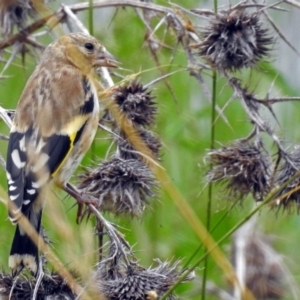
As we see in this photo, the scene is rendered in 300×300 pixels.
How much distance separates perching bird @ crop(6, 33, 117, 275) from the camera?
10.5 ft

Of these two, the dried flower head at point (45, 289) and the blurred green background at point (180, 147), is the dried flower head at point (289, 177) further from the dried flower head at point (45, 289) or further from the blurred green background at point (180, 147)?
the dried flower head at point (45, 289)

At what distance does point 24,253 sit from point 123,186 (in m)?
0.56

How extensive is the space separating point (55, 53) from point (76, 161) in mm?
757

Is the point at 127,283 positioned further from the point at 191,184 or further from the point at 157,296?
the point at 191,184

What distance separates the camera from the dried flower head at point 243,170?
3.48 metres

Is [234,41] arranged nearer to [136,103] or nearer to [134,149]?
[136,103]

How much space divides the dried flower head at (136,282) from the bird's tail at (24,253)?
0.26 meters

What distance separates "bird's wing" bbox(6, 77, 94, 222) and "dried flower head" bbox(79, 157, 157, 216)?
8.8 inches

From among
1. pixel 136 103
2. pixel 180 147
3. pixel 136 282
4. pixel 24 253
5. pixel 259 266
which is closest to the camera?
pixel 136 282

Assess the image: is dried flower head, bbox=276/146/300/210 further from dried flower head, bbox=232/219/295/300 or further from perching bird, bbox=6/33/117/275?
dried flower head, bbox=232/219/295/300

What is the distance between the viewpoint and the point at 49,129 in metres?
3.64

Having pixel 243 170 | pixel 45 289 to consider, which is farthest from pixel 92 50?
pixel 45 289

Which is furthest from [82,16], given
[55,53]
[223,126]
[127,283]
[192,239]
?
[127,283]

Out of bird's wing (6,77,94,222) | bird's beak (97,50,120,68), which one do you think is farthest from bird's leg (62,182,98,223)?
bird's beak (97,50,120,68)
